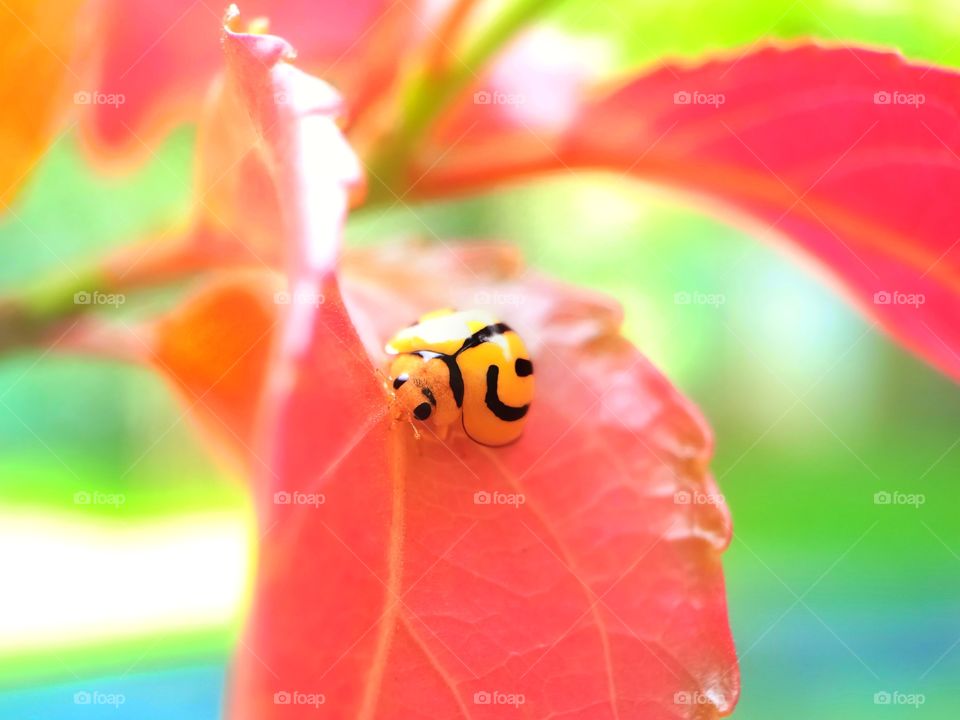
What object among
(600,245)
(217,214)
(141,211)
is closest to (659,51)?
(600,245)

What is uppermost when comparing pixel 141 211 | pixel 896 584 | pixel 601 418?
pixel 141 211

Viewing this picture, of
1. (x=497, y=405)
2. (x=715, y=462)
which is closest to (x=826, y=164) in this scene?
(x=497, y=405)

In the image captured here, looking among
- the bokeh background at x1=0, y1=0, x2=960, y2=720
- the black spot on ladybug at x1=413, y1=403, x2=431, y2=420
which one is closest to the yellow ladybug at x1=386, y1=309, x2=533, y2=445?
the black spot on ladybug at x1=413, y1=403, x2=431, y2=420

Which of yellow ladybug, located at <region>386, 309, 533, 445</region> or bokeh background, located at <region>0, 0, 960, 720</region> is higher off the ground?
bokeh background, located at <region>0, 0, 960, 720</region>

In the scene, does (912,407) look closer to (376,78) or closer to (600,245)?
(600,245)

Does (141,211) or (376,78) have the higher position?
(141,211)

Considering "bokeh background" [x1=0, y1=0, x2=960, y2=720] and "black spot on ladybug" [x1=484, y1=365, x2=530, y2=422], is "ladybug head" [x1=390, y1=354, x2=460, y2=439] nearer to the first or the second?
"black spot on ladybug" [x1=484, y1=365, x2=530, y2=422]
